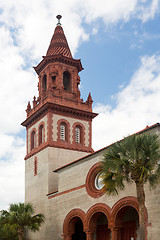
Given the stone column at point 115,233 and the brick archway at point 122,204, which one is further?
the stone column at point 115,233

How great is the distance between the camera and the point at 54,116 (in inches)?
1554

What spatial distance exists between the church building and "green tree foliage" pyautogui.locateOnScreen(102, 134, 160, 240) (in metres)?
2.96

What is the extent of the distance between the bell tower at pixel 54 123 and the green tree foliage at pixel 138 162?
17.1 meters

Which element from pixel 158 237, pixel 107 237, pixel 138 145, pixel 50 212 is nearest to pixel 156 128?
pixel 138 145

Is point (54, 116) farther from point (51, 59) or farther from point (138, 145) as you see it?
point (138, 145)

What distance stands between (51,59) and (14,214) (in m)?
19.2

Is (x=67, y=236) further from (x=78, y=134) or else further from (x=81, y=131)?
(x=81, y=131)

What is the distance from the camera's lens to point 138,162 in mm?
20016

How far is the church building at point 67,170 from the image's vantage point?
2583cm

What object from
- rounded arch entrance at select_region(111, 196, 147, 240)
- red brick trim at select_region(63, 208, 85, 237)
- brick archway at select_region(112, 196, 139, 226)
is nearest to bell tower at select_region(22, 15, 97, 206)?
red brick trim at select_region(63, 208, 85, 237)

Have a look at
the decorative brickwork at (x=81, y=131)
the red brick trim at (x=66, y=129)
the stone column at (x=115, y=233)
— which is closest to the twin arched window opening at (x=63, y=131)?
the red brick trim at (x=66, y=129)

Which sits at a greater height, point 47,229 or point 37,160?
point 37,160

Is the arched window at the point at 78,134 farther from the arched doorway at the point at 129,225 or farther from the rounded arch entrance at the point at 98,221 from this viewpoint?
the arched doorway at the point at 129,225

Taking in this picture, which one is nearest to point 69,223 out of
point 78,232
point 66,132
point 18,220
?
point 78,232
